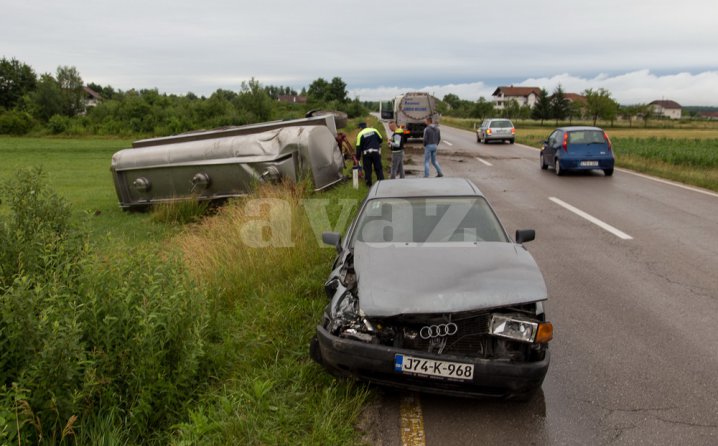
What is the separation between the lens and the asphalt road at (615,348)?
11.7 ft

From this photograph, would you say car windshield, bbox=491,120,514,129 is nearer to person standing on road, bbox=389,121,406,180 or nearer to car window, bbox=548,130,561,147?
car window, bbox=548,130,561,147

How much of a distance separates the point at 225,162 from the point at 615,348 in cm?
983

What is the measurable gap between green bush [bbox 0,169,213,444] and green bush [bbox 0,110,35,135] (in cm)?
6285

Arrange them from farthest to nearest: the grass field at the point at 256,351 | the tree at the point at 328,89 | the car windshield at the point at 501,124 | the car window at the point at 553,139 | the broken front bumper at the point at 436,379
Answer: the tree at the point at 328,89 < the car windshield at the point at 501,124 < the car window at the point at 553,139 < the broken front bumper at the point at 436,379 < the grass field at the point at 256,351

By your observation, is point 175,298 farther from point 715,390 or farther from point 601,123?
point 601,123

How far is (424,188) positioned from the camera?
576 centimetres

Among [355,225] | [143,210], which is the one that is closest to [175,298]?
[355,225]

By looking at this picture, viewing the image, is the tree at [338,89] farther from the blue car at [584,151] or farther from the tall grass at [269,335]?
the tall grass at [269,335]

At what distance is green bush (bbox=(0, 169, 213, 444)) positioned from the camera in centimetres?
311

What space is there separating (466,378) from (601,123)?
95219 millimetres

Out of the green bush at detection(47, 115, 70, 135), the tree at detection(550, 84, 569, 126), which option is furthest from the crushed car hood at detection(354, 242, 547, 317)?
the tree at detection(550, 84, 569, 126)

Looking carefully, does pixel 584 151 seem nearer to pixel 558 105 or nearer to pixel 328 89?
pixel 558 105

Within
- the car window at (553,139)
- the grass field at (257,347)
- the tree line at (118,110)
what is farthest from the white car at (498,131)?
the tree line at (118,110)

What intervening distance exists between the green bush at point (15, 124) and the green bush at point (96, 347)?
62.8 meters
